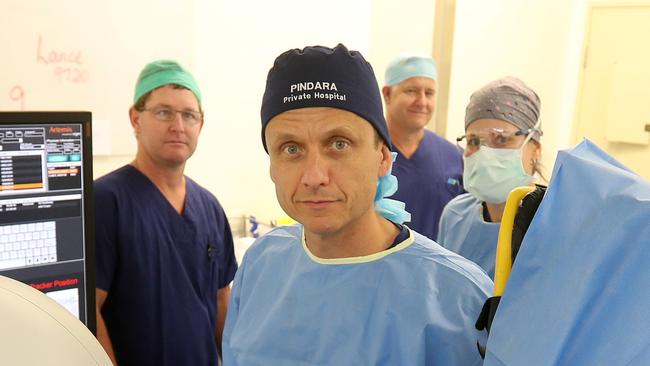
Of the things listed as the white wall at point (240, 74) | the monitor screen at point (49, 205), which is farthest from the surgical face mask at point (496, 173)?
the white wall at point (240, 74)

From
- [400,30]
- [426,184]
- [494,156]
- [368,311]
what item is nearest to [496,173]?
[494,156]

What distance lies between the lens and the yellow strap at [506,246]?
66 cm

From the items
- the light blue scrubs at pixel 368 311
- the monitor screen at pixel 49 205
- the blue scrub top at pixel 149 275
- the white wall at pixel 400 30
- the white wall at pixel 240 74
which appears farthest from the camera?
the white wall at pixel 400 30

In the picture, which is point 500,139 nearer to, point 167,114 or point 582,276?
point 167,114

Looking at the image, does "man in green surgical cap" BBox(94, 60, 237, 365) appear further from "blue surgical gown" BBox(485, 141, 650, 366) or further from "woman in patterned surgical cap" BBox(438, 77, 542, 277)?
"blue surgical gown" BBox(485, 141, 650, 366)

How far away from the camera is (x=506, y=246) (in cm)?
67

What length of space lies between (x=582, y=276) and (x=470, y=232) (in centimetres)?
108

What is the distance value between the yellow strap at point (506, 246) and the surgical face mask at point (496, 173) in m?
0.90

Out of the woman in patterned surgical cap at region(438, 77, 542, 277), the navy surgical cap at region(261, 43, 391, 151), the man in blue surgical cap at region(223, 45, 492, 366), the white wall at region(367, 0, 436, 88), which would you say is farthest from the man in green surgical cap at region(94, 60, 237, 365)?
the white wall at region(367, 0, 436, 88)

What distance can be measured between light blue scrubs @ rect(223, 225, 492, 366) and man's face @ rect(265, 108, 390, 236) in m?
0.11

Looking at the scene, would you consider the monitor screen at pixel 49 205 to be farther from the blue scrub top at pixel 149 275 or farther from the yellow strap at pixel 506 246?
the yellow strap at pixel 506 246

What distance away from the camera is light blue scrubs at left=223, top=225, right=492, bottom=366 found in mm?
854

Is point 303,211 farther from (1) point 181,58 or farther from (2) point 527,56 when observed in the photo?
(2) point 527,56

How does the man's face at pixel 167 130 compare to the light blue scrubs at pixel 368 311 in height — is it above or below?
above
